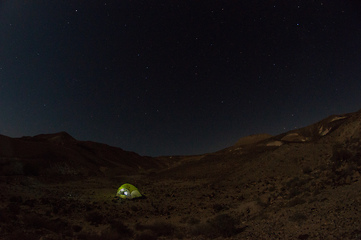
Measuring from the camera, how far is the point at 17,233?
853cm

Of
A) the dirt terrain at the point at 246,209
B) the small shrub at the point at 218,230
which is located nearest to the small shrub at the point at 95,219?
the dirt terrain at the point at 246,209

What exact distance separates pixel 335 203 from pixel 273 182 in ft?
36.1

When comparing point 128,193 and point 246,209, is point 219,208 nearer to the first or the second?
point 246,209

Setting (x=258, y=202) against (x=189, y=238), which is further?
(x=258, y=202)

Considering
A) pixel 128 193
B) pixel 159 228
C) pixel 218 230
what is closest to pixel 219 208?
pixel 159 228

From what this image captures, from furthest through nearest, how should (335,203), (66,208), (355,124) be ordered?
(355,124) → (66,208) → (335,203)

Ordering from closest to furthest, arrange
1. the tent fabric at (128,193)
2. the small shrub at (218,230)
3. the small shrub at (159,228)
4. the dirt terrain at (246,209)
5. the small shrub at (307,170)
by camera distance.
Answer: the dirt terrain at (246,209), the small shrub at (218,230), the small shrub at (159,228), the small shrub at (307,170), the tent fabric at (128,193)

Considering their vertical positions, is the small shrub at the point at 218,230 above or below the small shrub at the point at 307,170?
below

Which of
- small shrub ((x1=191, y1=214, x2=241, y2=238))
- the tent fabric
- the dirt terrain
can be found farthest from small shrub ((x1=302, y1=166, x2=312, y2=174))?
the tent fabric

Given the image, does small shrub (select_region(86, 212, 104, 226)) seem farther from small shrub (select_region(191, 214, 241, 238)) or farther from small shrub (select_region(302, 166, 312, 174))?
small shrub (select_region(302, 166, 312, 174))

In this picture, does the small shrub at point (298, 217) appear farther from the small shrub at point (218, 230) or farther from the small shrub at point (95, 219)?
the small shrub at point (95, 219)

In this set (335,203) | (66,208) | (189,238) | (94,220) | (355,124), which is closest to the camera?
(335,203)

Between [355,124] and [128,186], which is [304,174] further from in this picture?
[128,186]

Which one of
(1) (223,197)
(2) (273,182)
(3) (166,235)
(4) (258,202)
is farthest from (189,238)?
(2) (273,182)
